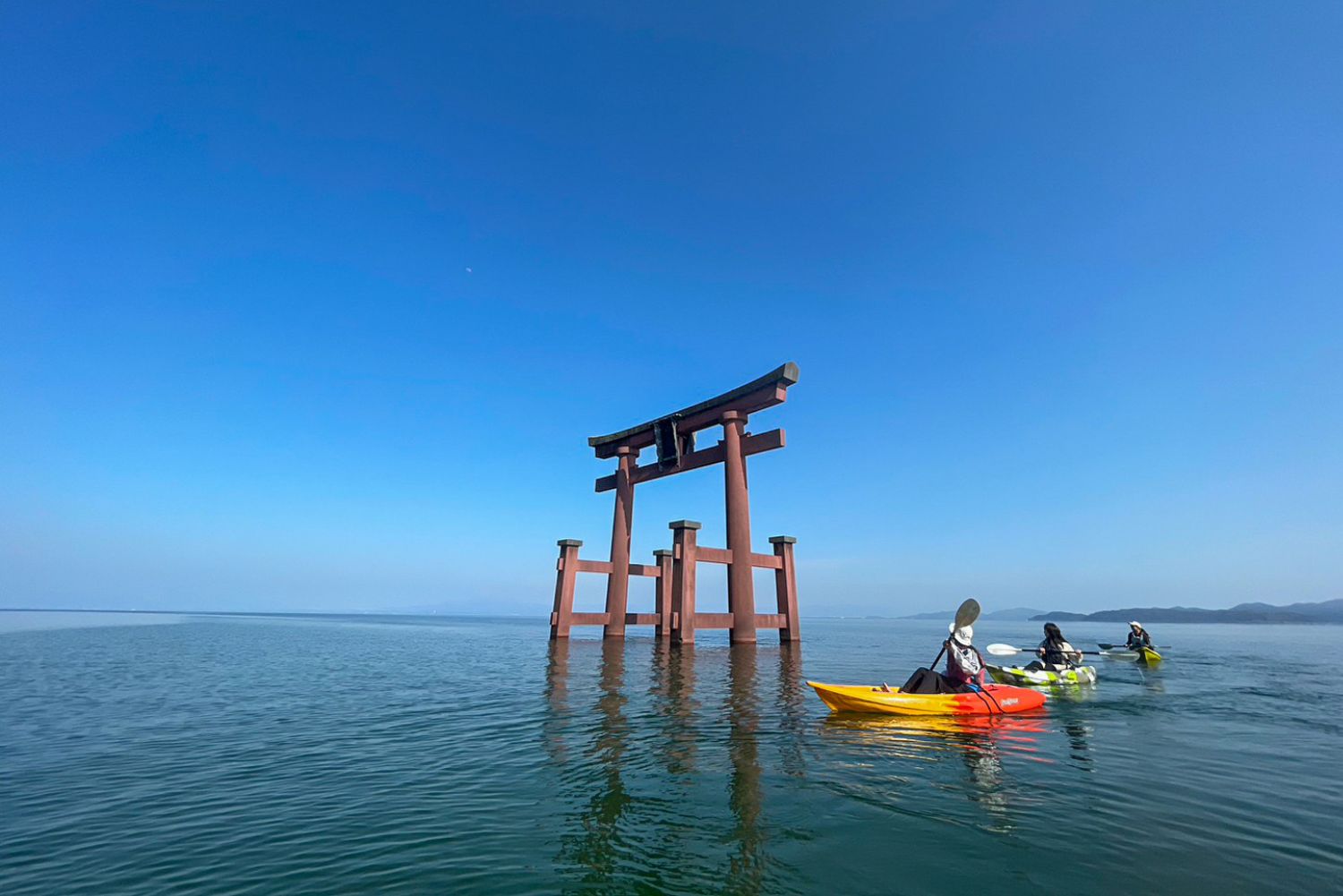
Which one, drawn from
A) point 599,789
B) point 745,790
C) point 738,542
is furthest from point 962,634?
point 738,542

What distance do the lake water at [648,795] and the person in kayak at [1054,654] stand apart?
103 inches

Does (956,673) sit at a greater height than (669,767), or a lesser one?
greater

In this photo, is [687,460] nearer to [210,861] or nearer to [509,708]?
[509,708]

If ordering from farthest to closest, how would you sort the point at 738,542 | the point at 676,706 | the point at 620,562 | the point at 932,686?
the point at 620,562 < the point at 738,542 < the point at 676,706 < the point at 932,686

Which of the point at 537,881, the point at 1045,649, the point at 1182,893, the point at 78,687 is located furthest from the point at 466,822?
the point at 1045,649

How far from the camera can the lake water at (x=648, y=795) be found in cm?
437

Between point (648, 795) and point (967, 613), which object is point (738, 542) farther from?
point (648, 795)

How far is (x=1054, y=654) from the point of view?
52.1ft

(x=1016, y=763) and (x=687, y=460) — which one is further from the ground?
(x=687, y=460)

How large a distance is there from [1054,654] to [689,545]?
40.5 feet

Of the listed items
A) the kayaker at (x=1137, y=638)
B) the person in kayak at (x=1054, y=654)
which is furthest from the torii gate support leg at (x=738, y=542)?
the kayaker at (x=1137, y=638)

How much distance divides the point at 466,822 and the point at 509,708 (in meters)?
6.09

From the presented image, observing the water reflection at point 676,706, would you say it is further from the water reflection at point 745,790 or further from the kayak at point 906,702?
the kayak at point 906,702

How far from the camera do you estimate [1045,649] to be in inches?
634
